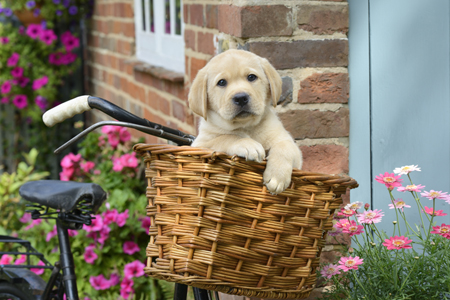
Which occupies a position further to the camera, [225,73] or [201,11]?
[201,11]

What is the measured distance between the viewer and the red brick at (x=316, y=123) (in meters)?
2.40

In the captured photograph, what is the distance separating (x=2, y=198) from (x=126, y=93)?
149 cm

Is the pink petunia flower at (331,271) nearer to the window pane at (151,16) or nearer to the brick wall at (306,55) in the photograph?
the brick wall at (306,55)

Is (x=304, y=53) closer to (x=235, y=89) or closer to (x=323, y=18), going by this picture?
(x=323, y=18)

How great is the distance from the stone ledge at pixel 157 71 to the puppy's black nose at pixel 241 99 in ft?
5.79

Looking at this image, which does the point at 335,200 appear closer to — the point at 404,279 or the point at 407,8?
the point at 404,279

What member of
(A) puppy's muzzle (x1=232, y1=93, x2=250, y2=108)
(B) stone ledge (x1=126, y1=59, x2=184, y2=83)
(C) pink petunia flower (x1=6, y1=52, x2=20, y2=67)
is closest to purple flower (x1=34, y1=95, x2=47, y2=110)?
(C) pink petunia flower (x1=6, y1=52, x2=20, y2=67)

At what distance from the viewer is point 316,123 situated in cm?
243

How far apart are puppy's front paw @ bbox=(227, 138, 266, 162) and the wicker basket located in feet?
0.08

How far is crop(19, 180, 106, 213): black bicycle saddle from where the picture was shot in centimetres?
238

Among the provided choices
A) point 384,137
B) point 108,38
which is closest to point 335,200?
point 384,137

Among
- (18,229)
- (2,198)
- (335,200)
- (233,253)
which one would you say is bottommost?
(18,229)

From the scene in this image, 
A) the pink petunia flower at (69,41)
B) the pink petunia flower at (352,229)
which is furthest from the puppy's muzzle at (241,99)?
the pink petunia flower at (69,41)

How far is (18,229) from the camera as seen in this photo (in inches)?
180
